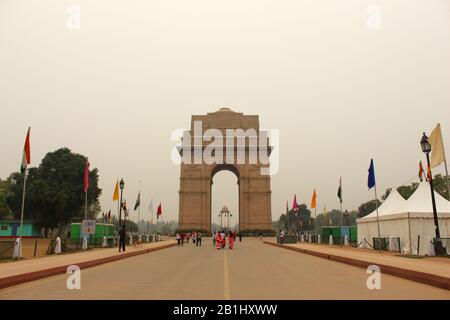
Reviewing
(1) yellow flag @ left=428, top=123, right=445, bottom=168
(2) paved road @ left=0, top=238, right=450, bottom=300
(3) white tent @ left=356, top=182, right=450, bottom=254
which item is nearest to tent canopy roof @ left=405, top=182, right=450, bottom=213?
(3) white tent @ left=356, top=182, right=450, bottom=254

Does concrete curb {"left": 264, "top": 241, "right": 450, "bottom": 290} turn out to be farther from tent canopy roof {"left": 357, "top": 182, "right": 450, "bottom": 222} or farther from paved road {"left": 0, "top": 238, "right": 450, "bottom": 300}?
tent canopy roof {"left": 357, "top": 182, "right": 450, "bottom": 222}

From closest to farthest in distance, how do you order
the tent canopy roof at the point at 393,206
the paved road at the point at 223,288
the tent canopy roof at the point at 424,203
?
the paved road at the point at 223,288 → the tent canopy roof at the point at 424,203 → the tent canopy roof at the point at 393,206

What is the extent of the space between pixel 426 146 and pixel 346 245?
1904 centimetres

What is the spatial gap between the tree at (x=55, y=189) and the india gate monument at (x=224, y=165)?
55.3 ft

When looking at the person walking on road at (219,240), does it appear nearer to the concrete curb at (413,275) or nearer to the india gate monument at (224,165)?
the concrete curb at (413,275)

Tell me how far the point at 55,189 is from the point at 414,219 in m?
48.3

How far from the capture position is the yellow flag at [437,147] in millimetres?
22578

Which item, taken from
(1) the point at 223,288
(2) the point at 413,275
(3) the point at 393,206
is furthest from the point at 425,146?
(1) the point at 223,288

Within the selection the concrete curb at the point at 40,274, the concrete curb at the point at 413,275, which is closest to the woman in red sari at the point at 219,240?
the concrete curb at the point at 40,274

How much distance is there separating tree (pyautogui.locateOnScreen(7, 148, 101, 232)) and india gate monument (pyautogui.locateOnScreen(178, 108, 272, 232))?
16856 mm

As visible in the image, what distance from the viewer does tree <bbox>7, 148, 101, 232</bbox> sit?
58219mm

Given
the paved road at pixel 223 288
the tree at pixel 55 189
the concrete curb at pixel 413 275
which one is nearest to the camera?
the paved road at pixel 223 288
